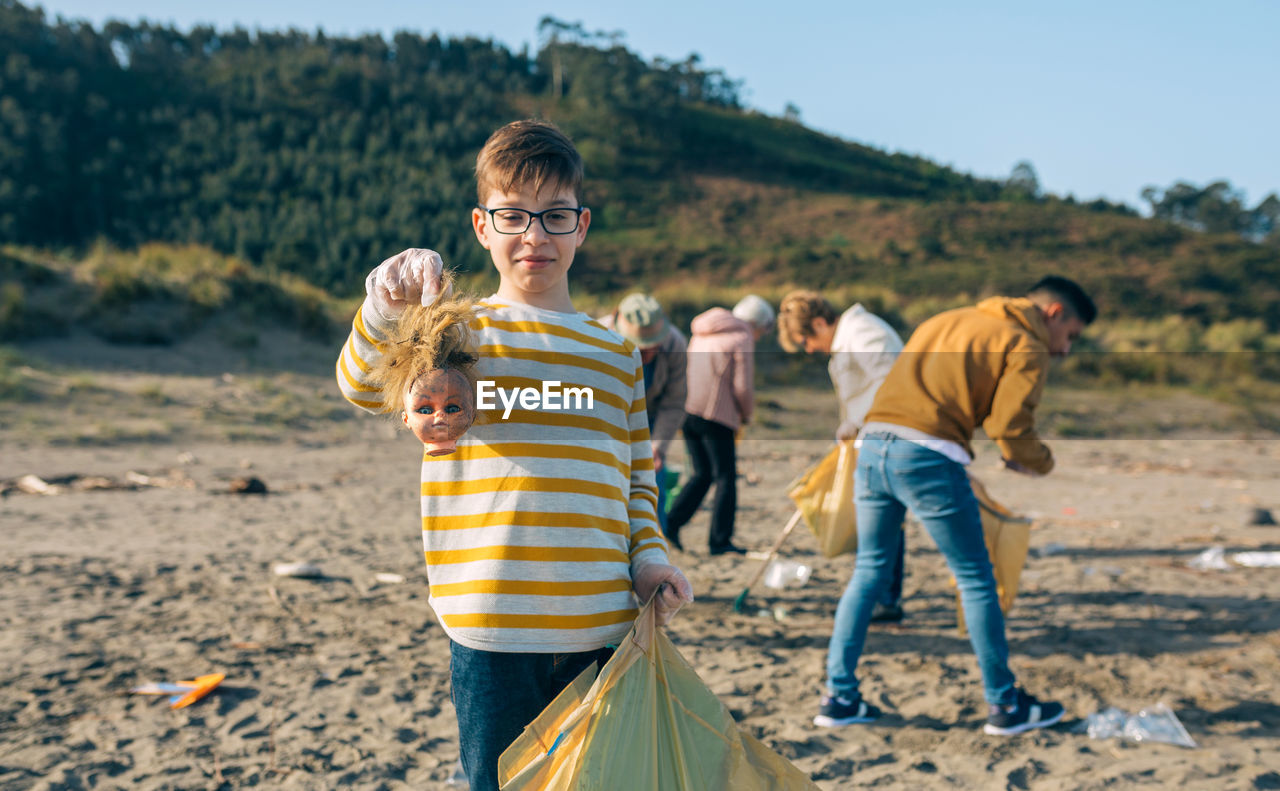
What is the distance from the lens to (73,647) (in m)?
→ 3.80

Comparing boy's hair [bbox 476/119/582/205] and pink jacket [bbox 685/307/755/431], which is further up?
boy's hair [bbox 476/119/582/205]

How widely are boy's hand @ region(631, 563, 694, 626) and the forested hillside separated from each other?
31703 millimetres

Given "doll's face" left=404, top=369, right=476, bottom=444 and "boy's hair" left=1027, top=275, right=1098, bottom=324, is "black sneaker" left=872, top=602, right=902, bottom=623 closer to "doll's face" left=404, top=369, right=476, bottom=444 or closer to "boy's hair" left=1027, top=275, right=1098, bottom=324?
"boy's hair" left=1027, top=275, right=1098, bottom=324

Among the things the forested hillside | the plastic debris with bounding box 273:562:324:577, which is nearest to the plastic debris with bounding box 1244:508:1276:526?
the plastic debris with bounding box 273:562:324:577

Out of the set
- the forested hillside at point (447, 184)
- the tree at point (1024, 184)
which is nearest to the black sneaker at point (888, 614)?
the forested hillside at point (447, 184)

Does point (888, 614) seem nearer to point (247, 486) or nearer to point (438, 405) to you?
point (438, 405)

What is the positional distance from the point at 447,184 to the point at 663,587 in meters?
44.8

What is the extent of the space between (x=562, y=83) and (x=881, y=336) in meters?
69.0

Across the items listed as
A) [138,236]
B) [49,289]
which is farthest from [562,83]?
[49,289]

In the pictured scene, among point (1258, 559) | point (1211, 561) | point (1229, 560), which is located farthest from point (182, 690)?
point (1258, 559)

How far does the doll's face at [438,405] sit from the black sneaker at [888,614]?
3.57 m

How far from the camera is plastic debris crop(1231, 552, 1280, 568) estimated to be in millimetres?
5570

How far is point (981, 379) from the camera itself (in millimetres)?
2992

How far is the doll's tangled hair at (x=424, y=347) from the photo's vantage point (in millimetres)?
1415
